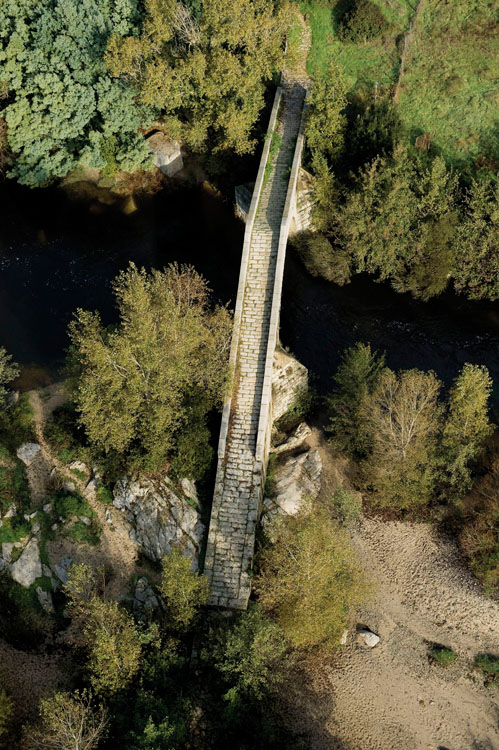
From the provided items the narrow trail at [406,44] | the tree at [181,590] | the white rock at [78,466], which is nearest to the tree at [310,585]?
the tree at [181,590]

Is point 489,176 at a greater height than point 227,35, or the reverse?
point 227,35

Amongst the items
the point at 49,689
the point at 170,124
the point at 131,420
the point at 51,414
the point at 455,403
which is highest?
the point at 170,124

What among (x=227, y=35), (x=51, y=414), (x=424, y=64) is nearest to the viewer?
(x=51, y=414)

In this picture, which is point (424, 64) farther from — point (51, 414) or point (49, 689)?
point (49, 689)

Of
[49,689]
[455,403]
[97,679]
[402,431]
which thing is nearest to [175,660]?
[97,679]

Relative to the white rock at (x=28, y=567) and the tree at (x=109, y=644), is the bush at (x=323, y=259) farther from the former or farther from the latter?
the tree at (x=109, y=644)

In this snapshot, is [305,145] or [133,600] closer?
[133,600]

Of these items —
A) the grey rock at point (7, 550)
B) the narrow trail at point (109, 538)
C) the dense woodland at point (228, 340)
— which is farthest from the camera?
the narrow trail at point (109, 538)

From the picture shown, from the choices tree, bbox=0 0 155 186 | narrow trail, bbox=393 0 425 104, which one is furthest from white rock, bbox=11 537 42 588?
narrow trail, bbox=393 0 425 104
